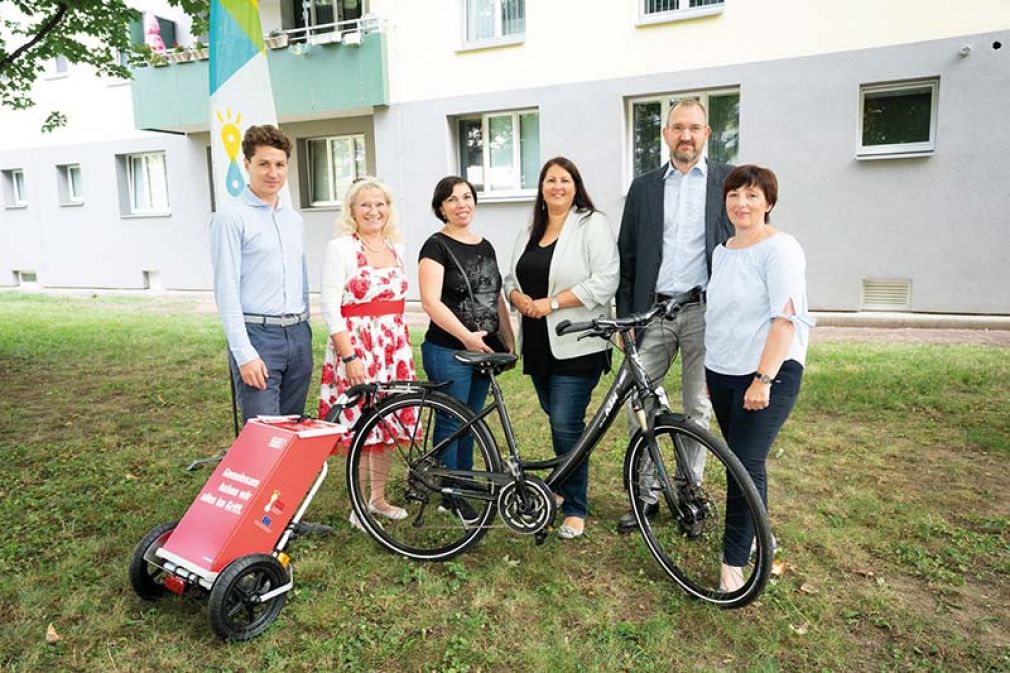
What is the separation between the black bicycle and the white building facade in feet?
26.3

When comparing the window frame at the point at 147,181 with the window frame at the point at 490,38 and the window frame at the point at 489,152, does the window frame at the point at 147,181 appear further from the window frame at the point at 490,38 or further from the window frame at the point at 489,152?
the window frame at the point at 490,38

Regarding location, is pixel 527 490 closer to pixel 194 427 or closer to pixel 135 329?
pixel 194 427

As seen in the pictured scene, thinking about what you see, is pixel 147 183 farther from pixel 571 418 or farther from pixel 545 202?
pixel 571 418

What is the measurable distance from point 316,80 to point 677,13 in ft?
20.2

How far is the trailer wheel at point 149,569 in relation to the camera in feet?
9.62

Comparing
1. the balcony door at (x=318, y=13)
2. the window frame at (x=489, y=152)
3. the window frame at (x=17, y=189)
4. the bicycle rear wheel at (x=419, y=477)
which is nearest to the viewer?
the bicycle rear wheel at (x=419, y=477)

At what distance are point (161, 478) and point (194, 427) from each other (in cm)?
120

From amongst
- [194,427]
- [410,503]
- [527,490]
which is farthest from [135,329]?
[527,490]

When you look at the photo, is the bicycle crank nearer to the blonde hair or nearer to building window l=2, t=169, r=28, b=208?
the blonde hair

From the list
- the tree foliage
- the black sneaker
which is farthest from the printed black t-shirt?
the tree foliage

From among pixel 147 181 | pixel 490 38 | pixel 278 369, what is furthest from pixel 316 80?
pixel 278 369

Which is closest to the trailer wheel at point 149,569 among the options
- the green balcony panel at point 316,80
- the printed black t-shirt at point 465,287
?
the printed black t-shirt at point 465,287

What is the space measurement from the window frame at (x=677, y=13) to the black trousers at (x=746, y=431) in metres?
9.01

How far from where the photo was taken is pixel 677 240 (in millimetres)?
3424
